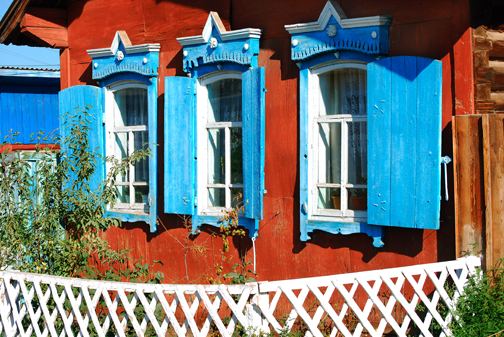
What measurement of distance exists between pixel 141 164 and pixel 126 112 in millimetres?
767

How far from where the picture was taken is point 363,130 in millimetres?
5160

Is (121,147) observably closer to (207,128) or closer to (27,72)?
(207,128)

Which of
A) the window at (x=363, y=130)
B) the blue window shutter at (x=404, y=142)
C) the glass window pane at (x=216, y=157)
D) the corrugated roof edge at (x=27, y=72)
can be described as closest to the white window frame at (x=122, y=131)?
the glass window pane at (x=216, y=157)

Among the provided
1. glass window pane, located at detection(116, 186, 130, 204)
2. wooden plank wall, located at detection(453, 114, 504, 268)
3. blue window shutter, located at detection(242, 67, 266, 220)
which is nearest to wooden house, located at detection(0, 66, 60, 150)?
glass window pane, located at detection(116, 186, 130, 204)

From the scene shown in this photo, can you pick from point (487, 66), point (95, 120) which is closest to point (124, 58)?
point (95, 120)

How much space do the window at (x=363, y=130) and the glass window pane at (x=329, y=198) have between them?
0.01 meters

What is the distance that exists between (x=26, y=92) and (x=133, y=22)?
24.7 ft

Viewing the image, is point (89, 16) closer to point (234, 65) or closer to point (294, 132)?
point (234, 65)

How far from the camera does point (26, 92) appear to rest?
515 inches

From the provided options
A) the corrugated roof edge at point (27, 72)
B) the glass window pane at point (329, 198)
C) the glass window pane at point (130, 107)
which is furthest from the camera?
the corrugated roof edge at point (27, 72)

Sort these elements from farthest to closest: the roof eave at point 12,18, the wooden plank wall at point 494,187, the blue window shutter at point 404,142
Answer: the roof eave at point 12,18
the blue window shutter at point 404,142
the wooden plank wall at point 494,187

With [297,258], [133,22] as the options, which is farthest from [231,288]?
[133,22]

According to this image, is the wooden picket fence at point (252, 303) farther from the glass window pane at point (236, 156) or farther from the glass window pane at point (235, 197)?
the glass window pane at point (236, 156)

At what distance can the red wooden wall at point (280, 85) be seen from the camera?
4.62 metres
